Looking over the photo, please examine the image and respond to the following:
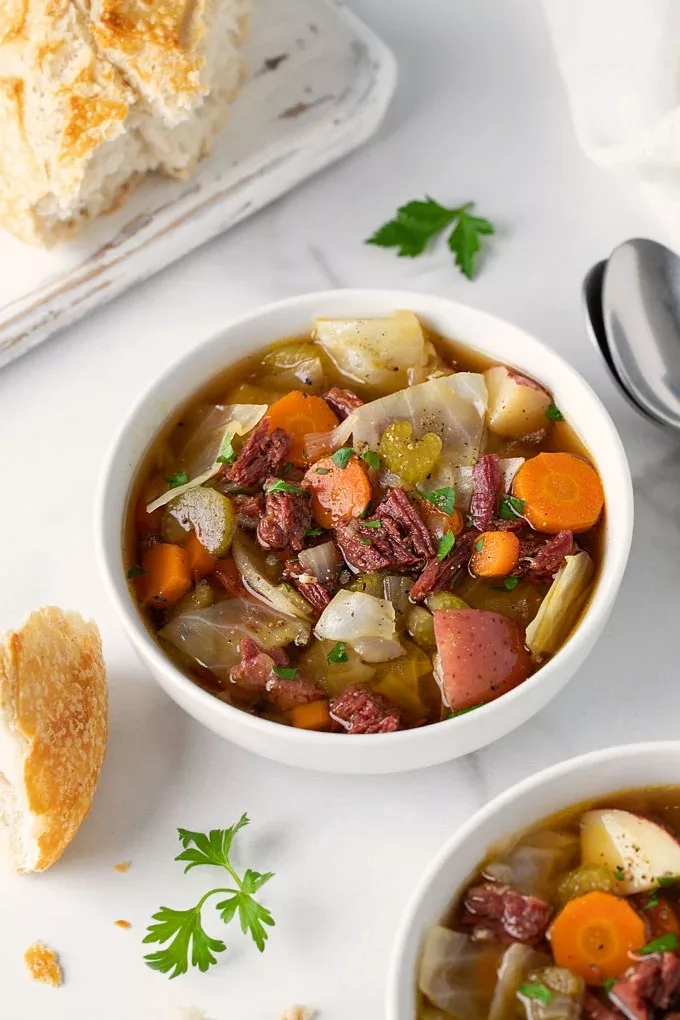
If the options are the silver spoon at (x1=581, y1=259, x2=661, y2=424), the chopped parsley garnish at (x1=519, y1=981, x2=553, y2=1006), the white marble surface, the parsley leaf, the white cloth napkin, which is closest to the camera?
the chopped parsley garnish at (x1=519, y1=981, x2=553, y2=1006)

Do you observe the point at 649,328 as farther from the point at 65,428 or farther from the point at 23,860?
the point at 23,860

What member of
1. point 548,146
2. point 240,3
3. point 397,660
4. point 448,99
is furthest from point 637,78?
point 397,660

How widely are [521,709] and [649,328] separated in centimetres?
117

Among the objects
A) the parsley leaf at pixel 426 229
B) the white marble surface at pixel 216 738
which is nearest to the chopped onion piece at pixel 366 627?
the white marble surface at pixel 216 738

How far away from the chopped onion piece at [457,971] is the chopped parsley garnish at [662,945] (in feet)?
0.81

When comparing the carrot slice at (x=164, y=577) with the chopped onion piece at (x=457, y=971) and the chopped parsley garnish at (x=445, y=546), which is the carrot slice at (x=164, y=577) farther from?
the chopped onion piece at (x=457, y=971)

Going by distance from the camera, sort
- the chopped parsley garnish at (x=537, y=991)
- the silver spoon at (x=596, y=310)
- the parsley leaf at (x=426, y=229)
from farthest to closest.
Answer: the parsley leaf at (x=426, y=229)
the silver spoon at (x=596, y=310)
the chopped parsley garnish at (x=537, y=991)

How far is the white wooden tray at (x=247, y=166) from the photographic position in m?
3.22

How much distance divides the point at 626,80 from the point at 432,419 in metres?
1.31

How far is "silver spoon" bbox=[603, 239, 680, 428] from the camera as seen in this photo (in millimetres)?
2883

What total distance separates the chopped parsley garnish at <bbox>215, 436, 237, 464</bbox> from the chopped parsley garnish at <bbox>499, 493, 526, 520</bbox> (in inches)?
25.2

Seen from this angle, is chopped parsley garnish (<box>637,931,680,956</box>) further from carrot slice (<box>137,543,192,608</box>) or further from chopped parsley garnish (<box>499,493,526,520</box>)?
carrot slice (<box>137,543,192,608</box>)

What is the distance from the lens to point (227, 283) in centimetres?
333

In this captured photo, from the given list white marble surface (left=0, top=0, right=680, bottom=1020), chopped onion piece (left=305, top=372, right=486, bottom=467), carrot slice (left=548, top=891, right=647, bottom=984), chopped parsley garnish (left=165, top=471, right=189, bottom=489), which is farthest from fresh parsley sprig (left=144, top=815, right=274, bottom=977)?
chopped onion piece (left=305, top=372, right=486, bottom=467)
